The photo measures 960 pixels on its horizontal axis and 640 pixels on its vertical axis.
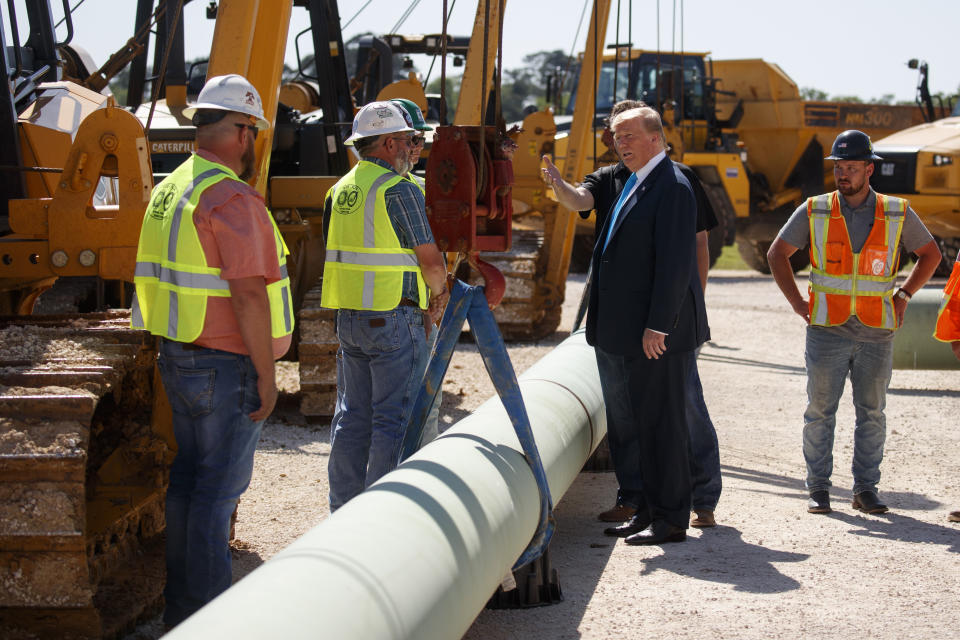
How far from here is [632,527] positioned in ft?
18.3

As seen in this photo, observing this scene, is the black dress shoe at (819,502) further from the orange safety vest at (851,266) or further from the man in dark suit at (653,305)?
the man in dark suit at (653,305)

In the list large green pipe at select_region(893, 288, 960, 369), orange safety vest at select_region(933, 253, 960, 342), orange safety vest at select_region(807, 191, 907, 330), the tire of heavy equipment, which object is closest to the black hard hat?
orange safety vest at select_region(807, 191, 907, 330)

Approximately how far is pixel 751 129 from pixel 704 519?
58.6 feet

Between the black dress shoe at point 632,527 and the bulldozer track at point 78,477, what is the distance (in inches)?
83.1

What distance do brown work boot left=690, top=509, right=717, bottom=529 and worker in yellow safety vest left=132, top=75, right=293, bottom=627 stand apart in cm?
254

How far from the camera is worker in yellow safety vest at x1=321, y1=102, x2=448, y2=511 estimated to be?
4.89m

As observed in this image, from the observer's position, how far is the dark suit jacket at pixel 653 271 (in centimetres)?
519

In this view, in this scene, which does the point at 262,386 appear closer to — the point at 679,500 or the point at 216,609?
the point at 216,609

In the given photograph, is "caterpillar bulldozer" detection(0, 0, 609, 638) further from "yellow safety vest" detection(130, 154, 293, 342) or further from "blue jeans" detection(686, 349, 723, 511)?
"blue jeans" detection(686, 349, 723, 511)

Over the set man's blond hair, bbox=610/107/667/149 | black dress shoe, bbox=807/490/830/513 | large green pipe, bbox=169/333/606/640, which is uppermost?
man's blond hair, bbox=610/107/667/149

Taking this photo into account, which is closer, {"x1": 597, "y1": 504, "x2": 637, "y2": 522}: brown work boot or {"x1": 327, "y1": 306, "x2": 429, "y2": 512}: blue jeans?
{"x1": 327, "y1": 306, "x2": 429, "y2": 512}: blue jeans

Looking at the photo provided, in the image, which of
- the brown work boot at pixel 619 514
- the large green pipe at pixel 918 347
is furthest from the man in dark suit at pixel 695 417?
the large green pipe at pixel 918 347

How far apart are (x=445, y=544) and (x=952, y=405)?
7.10 m

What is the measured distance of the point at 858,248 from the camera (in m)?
6.09
